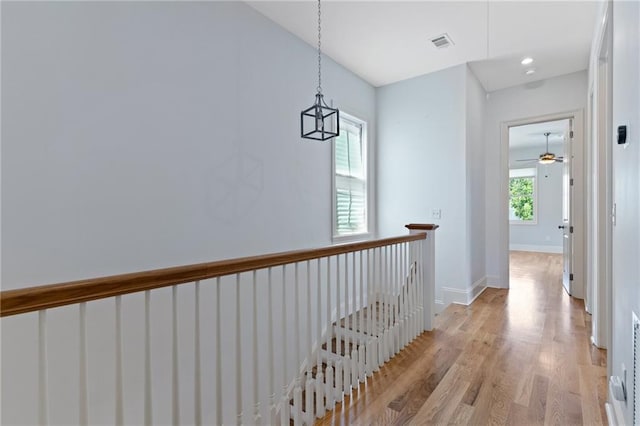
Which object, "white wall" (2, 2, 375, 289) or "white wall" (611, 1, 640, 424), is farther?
"white wall" (2, 2, 375, 289)

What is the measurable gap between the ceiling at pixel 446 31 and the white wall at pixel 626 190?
1411mm

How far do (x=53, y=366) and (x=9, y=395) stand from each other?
0.18 metres

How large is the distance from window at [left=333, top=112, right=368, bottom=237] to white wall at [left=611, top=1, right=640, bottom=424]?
8.32ft

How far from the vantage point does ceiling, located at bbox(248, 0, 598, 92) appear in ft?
9.00

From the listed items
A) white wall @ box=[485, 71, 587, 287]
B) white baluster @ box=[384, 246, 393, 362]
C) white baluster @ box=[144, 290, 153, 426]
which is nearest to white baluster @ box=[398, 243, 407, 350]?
white baluster @ box=[384, 246, 393, 362]

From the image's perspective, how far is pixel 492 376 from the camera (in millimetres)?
2213

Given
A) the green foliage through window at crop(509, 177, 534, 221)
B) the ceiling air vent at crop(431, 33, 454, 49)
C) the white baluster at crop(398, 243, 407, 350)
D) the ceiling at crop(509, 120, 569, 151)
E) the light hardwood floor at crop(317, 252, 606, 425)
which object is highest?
the ceiling air vent at crop(431, 33, 454, 49)

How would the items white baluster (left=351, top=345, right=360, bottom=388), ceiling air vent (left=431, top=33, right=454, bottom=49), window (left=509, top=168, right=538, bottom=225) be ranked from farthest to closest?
1. window (left=509, top=168, right=538, bottom=225)
2. ceiling air vent (left=431, top=33, right=454, bottom=49)
3. white baluster (left=351, top=345, right=360, bottom=388)

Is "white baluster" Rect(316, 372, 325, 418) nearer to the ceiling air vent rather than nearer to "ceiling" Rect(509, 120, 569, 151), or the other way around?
the ceiling air vent

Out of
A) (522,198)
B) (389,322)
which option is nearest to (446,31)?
(389,322)

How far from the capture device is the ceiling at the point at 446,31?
2744mm

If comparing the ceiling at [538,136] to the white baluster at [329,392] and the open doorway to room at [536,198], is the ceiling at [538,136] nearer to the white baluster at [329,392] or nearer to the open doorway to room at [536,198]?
the open doorway to room at [536,198]

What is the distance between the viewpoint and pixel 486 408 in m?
1.88

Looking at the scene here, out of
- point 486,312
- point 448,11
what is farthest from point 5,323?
point 486,312
